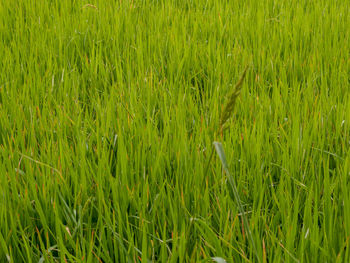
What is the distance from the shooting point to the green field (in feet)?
3.43

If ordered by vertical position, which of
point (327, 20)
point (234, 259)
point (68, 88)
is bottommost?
point (234, 259)

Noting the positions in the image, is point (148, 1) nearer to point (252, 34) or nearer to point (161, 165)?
point (252, 34)

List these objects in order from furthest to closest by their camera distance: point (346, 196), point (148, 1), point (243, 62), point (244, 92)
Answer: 1. point (148, 1)
2. point (243, 62)
3. point (244, 92)
4. point (346, 196)

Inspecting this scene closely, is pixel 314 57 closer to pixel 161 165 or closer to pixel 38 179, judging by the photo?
pixel 161 165

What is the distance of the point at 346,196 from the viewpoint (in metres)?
1.10

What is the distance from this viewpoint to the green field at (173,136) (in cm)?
104

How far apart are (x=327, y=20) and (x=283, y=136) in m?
1.52

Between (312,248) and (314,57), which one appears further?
(314,57)

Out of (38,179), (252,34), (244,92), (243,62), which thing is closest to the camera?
(38,179)

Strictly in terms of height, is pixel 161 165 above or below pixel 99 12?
below

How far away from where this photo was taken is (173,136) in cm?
144

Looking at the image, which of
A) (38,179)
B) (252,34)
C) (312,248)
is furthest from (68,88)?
(312,248)

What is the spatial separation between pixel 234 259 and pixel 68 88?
1.16 meters

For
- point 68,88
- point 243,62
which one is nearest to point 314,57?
point 243,62
